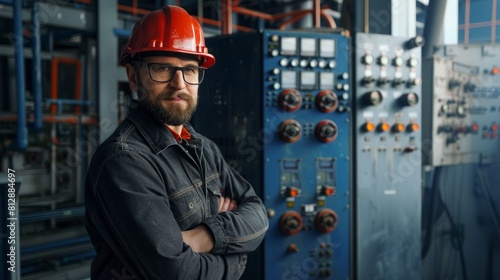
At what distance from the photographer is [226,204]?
1.36 m

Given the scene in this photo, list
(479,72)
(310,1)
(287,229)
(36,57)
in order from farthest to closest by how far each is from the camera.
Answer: (310,1) < (36,57) < (479,72) < (287,229)

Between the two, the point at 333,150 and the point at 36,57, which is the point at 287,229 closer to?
the point at 333,150

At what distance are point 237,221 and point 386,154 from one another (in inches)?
55.3

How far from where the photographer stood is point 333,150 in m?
2.15

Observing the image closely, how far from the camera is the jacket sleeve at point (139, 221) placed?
0.92 meters

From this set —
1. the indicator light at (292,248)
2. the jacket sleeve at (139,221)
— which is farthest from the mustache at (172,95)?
the indicator light at (292,248)

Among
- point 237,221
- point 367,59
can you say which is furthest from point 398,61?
point 237,221

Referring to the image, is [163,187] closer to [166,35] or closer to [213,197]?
[213,197]

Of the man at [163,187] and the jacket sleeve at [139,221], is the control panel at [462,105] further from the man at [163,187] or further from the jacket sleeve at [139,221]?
the jacket sleeve at [139,221]

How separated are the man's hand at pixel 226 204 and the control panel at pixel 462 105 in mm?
1721

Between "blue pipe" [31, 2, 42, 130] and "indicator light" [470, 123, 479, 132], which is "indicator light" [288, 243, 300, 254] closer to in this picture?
"indicator light" [470, 123, 479, 132]

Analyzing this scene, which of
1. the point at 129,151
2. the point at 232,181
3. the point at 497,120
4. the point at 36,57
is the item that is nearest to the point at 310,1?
the point at 497,120

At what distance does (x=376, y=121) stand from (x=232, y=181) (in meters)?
1.17

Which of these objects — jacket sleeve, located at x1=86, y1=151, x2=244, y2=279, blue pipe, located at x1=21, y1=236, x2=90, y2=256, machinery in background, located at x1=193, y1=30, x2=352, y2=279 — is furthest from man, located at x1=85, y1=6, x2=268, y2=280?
blue pipe, located at x1=21, y1=236, x2=90, y2=256
